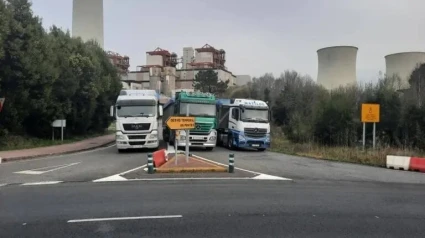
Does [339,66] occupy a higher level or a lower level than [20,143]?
higher

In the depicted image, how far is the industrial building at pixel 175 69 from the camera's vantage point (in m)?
132

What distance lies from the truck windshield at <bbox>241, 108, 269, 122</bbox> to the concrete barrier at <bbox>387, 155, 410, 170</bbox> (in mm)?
9391

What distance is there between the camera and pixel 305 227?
6684mm

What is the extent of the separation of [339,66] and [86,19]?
43.3 meters

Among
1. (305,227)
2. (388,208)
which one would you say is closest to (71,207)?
(305,227)

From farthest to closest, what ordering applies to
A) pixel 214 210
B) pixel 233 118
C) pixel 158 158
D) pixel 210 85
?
pixel 210 85 → pixel 233 118 → pixel 158 158 → pixel 214 210

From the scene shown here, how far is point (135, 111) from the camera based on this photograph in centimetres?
2258

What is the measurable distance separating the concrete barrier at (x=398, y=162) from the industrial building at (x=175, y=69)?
111720mm

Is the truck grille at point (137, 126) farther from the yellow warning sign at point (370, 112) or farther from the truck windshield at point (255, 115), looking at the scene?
the yellow warning sign at point (370, 112)

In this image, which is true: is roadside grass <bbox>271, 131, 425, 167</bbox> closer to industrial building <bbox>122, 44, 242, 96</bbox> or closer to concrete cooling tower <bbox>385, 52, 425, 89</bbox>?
concrete cooling tower <bbox>385, 52, 425, 89</bbox>

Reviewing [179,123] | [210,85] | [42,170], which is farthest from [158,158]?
[210,85]

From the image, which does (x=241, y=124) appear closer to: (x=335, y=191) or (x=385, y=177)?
(x=385, y=177)

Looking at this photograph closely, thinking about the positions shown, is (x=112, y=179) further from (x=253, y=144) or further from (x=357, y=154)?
(x=253, y=144)

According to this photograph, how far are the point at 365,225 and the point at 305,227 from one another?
108cm
